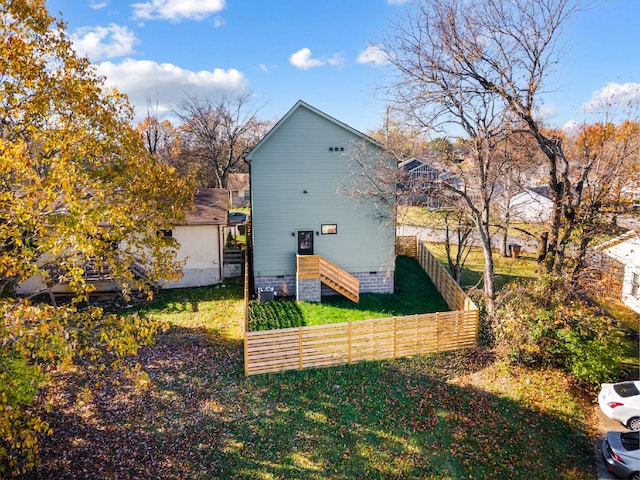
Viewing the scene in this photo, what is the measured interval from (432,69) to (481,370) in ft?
35.2

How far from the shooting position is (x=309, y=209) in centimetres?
1844

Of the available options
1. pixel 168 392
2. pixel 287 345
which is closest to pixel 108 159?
pixel 168 392

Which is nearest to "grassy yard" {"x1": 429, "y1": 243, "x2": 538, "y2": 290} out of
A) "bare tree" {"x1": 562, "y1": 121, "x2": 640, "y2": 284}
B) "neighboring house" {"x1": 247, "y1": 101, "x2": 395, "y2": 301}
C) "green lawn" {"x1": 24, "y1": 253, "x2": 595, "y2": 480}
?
"neighboring house" {"x1": 247, "y1": 101, "x2": 395, "y2": 301}

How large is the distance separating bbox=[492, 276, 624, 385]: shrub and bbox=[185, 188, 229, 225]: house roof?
1415cm

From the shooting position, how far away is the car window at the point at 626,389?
1105 centimetres

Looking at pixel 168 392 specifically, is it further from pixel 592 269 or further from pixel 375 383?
pixel 592 269

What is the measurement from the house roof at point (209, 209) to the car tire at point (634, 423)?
1767 centimetres

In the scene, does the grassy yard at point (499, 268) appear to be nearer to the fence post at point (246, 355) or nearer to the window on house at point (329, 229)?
the window on house at point (329, 229)

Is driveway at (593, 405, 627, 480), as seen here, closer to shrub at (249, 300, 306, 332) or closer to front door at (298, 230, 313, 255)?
shrub at (249, 300, 306, 332)

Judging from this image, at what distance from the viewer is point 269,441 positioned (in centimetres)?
975

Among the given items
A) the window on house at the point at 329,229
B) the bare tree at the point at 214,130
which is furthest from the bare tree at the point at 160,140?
the window on house at the point at 329,229

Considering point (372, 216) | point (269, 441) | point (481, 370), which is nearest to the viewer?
point (269, 441)

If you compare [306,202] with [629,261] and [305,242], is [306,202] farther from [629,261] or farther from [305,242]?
[629,261]

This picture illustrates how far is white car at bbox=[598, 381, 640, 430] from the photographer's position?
35.1ft
